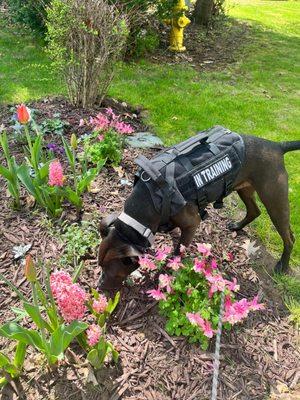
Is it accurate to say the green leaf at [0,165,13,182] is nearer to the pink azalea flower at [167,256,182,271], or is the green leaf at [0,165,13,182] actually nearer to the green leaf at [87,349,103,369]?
the pink azalea flower at [167,256,182,271]

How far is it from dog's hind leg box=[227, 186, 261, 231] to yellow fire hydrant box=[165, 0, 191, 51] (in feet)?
17.8

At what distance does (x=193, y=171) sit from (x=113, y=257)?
827mm

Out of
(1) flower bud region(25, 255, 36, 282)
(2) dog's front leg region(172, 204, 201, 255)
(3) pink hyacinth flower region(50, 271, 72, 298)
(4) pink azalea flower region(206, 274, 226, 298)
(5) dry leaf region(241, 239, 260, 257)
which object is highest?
(1) flower bud region(25, 255, 36, 282)

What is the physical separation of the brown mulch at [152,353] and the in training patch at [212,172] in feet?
2.82

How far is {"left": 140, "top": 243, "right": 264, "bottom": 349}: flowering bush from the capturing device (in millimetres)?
2652

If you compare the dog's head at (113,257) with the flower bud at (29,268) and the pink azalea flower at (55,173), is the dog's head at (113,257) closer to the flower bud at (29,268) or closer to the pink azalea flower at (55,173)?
the pink azalea flower at (55,173)

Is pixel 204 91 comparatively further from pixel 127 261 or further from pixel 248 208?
pixel 127 261

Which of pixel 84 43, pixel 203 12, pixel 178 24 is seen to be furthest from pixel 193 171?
pixel 203 12

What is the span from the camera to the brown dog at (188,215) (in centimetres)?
277

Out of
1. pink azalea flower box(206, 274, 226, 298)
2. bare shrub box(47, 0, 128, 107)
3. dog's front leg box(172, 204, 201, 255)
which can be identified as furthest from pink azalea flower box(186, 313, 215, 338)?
bare shrub box(47, 0, 128, 107)

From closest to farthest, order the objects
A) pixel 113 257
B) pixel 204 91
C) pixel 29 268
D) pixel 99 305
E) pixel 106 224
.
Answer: pixel 29 268
pixel 99 305
pixel 113 257
pixel 106 224
pixel 204 91

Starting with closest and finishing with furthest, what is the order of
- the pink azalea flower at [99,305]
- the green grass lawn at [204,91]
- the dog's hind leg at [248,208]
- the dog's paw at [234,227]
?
the pink azalea flower at [99,305], the dog's hind leg at [248,208], the dog's paw at [234,227], the green grass lawn at [204,91]

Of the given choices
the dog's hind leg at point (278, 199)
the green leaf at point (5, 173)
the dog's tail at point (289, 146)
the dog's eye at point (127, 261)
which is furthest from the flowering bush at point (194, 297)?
the green leaf at point (5, 173)

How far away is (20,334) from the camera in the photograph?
2.20 m
